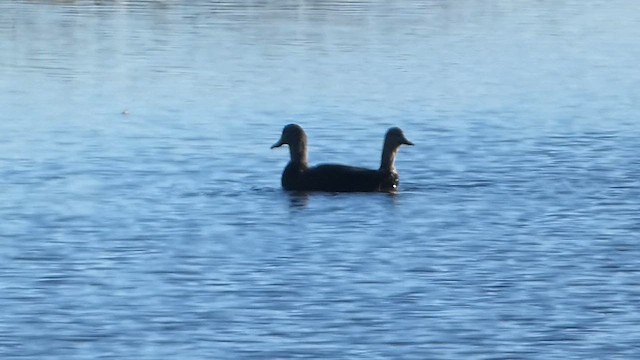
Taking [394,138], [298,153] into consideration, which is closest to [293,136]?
[298,153]

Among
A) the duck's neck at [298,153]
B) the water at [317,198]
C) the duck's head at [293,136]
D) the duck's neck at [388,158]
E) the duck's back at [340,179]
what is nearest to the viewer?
the water at [317,198]

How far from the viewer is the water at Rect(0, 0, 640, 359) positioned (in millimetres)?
10266

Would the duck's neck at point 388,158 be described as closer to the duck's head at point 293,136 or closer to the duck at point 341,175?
the duck at point 341,175

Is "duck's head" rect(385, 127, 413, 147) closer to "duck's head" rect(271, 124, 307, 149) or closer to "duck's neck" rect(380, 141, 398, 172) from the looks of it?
"duck's neck" rect(380, 141, 398, 172)

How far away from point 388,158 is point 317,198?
34.8 inches

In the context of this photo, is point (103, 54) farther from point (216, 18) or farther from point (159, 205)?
point (159, 205)

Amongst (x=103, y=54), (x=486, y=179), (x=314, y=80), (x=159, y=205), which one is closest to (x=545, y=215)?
(x=486, y=179)

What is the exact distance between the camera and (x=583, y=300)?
10.9 meters

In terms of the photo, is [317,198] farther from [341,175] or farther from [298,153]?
[298,153]

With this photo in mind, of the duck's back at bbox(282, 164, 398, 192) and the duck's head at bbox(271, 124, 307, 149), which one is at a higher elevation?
the duck's head at bbox(271, 124, 307, 149)

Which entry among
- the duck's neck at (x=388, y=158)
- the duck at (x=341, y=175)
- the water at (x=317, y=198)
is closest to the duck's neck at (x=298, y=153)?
the duck at (x=341, y=175)

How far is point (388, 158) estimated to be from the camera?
15.4 meters

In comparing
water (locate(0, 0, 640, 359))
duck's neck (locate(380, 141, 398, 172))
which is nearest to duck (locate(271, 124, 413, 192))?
duck's neck (locate(380, 141, 398, 172))

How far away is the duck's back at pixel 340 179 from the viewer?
14.9 metres
